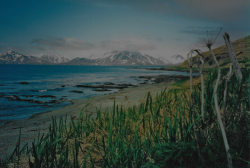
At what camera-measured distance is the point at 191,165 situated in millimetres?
1119

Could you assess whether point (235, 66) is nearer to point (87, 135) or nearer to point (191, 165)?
point (191, 165)

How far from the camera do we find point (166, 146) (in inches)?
46.9

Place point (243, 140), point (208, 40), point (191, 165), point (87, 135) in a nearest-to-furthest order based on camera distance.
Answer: point (208, 40)
point (191, 165)
point (243, 140)
point (87, 135)

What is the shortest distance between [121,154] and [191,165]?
0.56 metres

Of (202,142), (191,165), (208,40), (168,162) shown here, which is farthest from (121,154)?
(208,40)

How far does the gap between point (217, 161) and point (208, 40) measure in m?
0.90

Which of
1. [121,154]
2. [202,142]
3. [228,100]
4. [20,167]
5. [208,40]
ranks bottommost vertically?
[20,167]

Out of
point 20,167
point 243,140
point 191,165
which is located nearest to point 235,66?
point 243,140

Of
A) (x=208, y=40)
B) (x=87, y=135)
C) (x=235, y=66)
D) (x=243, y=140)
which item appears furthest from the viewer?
(x=87, y=135)

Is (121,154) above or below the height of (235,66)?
below

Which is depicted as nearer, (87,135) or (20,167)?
(20,167)

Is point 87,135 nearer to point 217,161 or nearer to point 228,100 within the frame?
point 217,161

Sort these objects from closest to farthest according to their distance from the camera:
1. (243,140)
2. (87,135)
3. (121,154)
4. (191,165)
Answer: (191,165), (243,140), (121,154), (87,135)

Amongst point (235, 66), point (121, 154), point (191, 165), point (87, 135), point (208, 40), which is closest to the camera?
point (208, 40)
